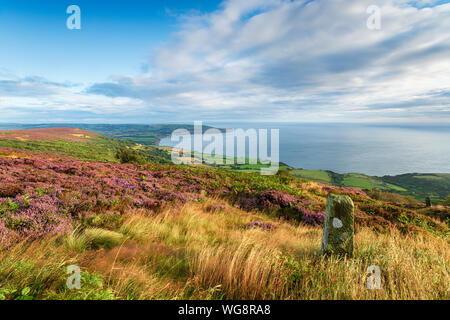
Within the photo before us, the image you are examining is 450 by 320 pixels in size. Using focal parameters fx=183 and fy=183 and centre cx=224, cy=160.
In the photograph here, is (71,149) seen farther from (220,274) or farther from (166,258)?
(220,274)

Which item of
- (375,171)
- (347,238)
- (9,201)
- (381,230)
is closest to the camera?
(347,238)

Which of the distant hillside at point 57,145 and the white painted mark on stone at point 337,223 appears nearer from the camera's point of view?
the white painted mark on stone at point 337,223

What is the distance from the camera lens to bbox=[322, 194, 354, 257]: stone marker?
3828mm

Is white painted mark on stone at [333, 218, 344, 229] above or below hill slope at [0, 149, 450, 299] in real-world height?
above

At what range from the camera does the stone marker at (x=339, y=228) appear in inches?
151

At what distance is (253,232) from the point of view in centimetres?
532

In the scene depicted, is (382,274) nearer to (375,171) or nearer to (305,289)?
(305,289)

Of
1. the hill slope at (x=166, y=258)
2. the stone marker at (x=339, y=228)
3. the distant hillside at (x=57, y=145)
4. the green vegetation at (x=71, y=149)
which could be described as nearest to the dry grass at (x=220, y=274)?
the hill slope at (x=166, y=258)

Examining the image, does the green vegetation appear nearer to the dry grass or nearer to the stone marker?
the dry grass

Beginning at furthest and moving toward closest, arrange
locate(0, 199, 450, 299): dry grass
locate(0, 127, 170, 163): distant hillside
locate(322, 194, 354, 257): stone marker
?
locate(0, 127, 170, 163): distant hillside
locate(322, 194, 354, 257): stone marker
locate(0, 199, 450, 299): dry grass

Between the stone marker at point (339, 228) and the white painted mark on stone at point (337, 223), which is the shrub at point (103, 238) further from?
the white painted mark on stone at point (337, 223)

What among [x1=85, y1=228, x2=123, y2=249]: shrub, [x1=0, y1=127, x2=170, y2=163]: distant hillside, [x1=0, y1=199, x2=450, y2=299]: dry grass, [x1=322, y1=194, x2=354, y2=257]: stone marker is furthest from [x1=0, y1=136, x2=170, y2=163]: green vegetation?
[x1=322, y1=194, x2=354, y2=257]: stone marker
